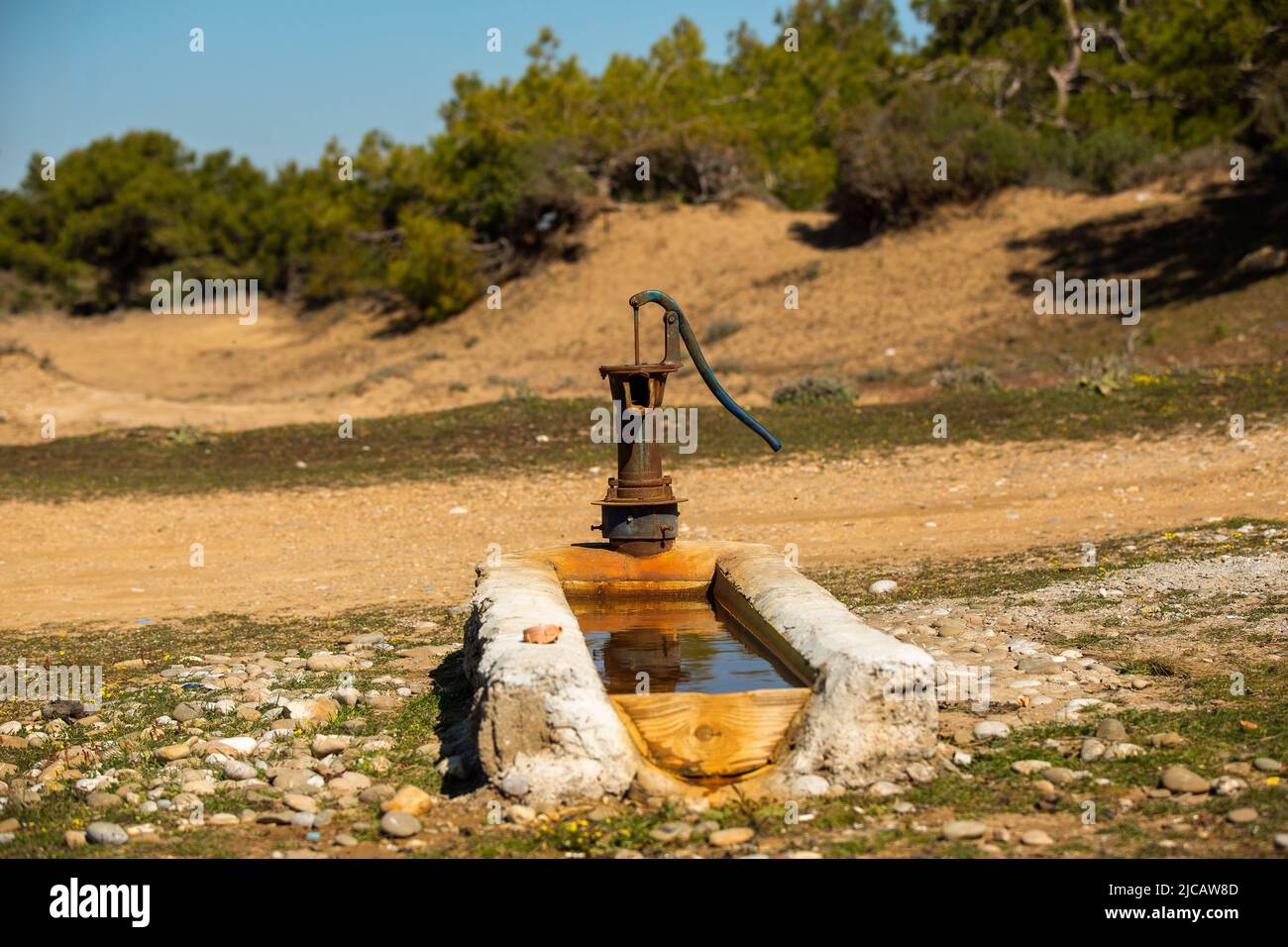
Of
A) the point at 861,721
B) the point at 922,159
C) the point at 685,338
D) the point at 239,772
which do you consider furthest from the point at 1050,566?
the point at 922,159

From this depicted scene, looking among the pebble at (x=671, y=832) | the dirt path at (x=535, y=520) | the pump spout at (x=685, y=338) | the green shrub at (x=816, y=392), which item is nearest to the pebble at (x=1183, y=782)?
the pebble at (x=671, y=832)

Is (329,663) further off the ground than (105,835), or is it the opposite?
(329,663)

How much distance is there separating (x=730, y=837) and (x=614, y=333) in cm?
2229

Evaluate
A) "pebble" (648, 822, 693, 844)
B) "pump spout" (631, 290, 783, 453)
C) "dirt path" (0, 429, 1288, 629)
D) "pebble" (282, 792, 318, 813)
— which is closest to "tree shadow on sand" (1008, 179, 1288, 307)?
"dirt path" (0, 429, 1288, 629)

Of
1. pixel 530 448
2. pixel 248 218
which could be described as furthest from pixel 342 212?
pixel 530 448

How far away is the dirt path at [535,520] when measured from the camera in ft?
30.7

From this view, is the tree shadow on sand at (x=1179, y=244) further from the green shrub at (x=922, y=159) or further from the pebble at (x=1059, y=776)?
the pebble at (x=1059, y=776)

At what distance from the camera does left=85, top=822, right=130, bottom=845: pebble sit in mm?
4387

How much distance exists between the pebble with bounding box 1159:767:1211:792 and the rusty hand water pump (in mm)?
2310

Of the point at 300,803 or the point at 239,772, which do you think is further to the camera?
the point at 239,772

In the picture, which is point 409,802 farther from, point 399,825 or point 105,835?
point 105,835

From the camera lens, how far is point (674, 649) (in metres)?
5.96
